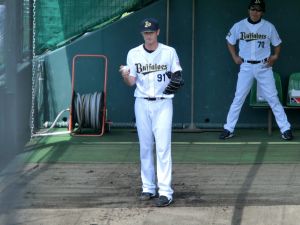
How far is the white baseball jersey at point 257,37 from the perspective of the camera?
899cm

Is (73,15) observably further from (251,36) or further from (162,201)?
(162,201)

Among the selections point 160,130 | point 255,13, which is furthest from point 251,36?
point 160,130

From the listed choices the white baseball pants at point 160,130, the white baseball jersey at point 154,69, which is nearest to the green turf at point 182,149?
the white baseball pants at point 160,130

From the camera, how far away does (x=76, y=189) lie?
6742 millimetres

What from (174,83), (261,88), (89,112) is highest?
(174,83)

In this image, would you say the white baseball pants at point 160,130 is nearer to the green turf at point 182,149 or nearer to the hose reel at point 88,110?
the green turf at point 182,149

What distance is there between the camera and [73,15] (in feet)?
32.9

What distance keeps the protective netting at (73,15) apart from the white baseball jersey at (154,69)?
13.0ft

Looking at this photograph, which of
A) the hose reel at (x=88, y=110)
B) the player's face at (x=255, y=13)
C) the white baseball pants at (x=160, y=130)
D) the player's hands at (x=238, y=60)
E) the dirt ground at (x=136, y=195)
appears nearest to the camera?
Answer: the dirt ground at (x=136, y=195)

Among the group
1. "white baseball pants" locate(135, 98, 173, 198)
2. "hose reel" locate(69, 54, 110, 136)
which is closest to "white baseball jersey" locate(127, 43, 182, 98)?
"white baseball pants" locate(135, 98, 173, 198)

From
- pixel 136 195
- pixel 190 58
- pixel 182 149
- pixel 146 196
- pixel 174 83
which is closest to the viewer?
pixel 174 83

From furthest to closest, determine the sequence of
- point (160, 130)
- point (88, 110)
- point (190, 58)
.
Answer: point (190, 58)
point (88, 110)
point (160, 130)

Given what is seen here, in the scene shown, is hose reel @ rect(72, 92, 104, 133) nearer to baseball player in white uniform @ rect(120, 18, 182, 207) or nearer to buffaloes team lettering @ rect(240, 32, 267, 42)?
buffaloes team lettering @ rect(240, 32, 267, 42)

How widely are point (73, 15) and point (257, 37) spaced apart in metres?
2.82
